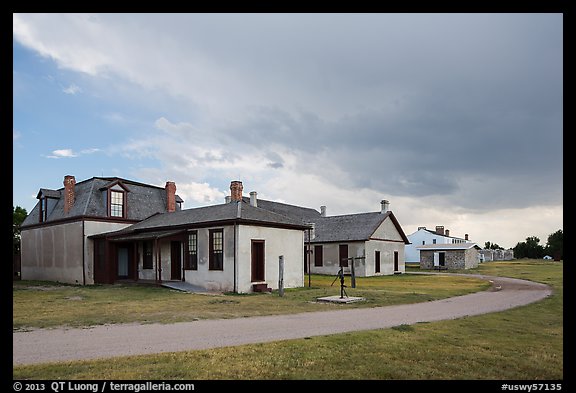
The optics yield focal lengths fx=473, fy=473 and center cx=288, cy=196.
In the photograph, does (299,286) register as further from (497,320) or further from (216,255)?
(497,320)

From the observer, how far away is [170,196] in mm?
34312

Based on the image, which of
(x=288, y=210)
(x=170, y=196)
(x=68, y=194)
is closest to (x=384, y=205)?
(x=288, y=210)

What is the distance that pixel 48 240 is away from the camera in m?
33.8

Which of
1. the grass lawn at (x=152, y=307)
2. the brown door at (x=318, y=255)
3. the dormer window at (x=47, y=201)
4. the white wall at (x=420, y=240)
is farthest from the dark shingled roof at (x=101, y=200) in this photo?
the white wall at (x=420, y=240)

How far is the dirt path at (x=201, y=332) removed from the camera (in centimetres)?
892

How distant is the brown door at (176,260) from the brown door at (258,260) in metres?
5.47

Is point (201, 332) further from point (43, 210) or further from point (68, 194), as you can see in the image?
point (43, 210)

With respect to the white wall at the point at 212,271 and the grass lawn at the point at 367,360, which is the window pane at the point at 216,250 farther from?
the grass lawn at the point at 367,360

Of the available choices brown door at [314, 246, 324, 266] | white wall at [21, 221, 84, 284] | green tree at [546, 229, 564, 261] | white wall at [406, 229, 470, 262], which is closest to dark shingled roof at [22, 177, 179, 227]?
white wall at [21, 221, 84, 284]

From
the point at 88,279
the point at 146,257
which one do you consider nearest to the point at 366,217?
the point at 146,257
